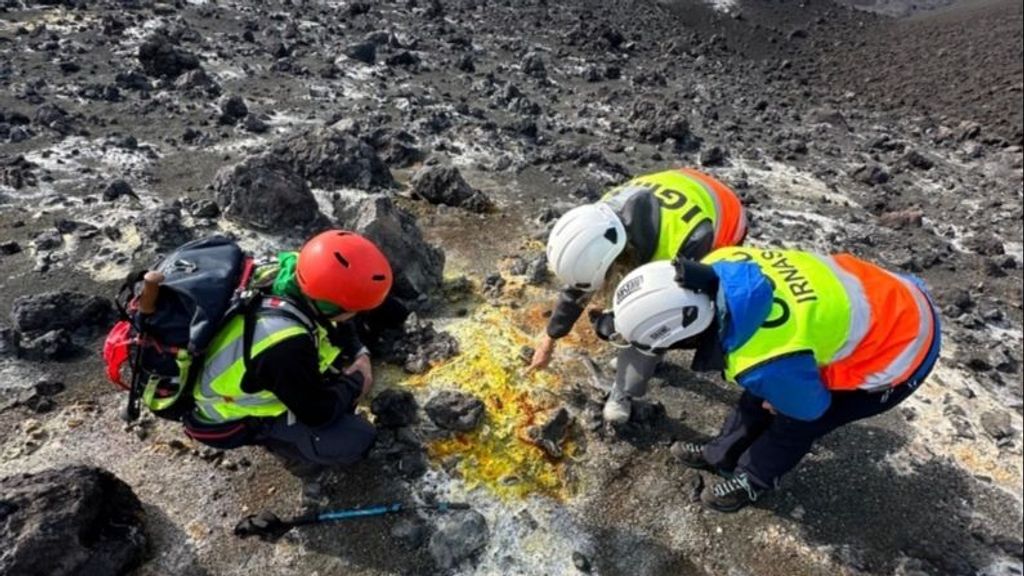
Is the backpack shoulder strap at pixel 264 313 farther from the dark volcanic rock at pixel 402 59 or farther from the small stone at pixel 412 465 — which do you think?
the dark volcanic rock at pixel 402 59

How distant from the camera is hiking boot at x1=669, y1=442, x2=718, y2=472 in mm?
4238

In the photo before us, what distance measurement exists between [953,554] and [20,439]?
218 inches

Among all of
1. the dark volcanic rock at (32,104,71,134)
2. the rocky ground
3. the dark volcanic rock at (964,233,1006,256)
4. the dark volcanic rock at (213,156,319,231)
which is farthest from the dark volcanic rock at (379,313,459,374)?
the dark volcanic rock at (964,233,1006,256)

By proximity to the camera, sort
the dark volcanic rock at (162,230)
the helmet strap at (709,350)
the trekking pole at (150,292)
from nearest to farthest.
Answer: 1. the trekking pole at (150,292)
2. the helmet strap at (709,350)
3. the dark volcanic rock at (162,230)

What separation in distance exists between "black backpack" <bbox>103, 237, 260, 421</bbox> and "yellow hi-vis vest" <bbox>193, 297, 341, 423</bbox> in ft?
0.18

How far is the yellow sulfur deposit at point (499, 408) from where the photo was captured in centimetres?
405

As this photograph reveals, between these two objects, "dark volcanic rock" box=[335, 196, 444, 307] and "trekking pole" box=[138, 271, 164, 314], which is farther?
"dark volcanic rock" box=[335, 196, 444, 307]

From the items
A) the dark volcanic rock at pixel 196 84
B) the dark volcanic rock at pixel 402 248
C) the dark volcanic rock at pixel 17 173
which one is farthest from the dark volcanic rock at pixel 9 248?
the dark volcanic rock at pixel 196 84

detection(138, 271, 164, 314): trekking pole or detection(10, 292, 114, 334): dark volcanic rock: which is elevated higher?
detection(138, 271, 164, 314): trekking pole

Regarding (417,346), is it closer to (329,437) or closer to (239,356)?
(329,437)

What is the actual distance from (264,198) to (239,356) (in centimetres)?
308

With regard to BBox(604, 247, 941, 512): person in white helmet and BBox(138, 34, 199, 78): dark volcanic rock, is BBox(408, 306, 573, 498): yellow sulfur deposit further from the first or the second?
BBox(138, 34, 199, 78): dark volcanic rock

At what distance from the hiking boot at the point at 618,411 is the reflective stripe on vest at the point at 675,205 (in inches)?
39.7

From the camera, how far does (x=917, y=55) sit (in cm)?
1577
